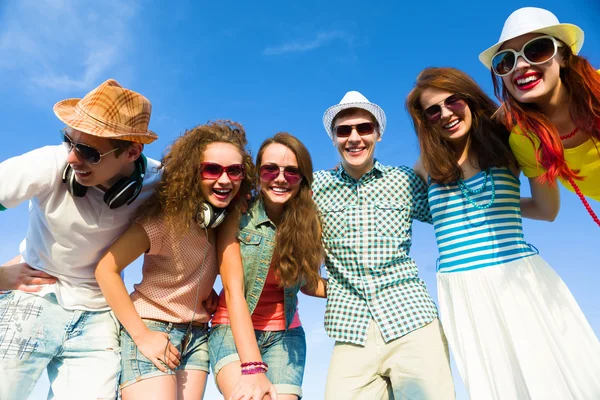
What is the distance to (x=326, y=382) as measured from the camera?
15.8 feet

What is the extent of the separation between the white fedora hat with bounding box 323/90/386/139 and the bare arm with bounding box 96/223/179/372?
2662mm

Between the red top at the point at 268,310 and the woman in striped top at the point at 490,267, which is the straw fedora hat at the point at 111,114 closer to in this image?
the red top at the point at 268,310

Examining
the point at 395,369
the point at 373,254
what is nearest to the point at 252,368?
the point at 395,369

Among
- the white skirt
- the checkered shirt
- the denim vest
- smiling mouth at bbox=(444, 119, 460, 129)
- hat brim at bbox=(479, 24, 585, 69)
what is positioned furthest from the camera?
the denim vest

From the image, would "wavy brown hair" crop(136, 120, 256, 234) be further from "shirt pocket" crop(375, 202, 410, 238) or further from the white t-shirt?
"shirt pocket" crop(375, 202, 410, 238)

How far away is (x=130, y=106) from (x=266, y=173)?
1.57m

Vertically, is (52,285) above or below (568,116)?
below

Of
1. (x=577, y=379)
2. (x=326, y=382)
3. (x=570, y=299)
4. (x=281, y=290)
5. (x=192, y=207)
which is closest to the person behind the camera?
(x=577, y=379)

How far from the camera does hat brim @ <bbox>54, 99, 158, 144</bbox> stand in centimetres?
419

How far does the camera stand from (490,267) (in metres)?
4.34

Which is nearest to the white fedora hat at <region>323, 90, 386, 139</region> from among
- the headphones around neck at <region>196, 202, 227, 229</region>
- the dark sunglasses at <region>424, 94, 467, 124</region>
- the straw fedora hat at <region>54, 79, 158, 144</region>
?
the dark sunglasses at <region>424, 94, 467, 124</region>

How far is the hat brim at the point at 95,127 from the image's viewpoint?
419 cm

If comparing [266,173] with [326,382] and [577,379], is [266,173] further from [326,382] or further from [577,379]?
[577,379]

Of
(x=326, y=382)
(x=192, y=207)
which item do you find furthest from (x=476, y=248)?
(x=192, y=207)
